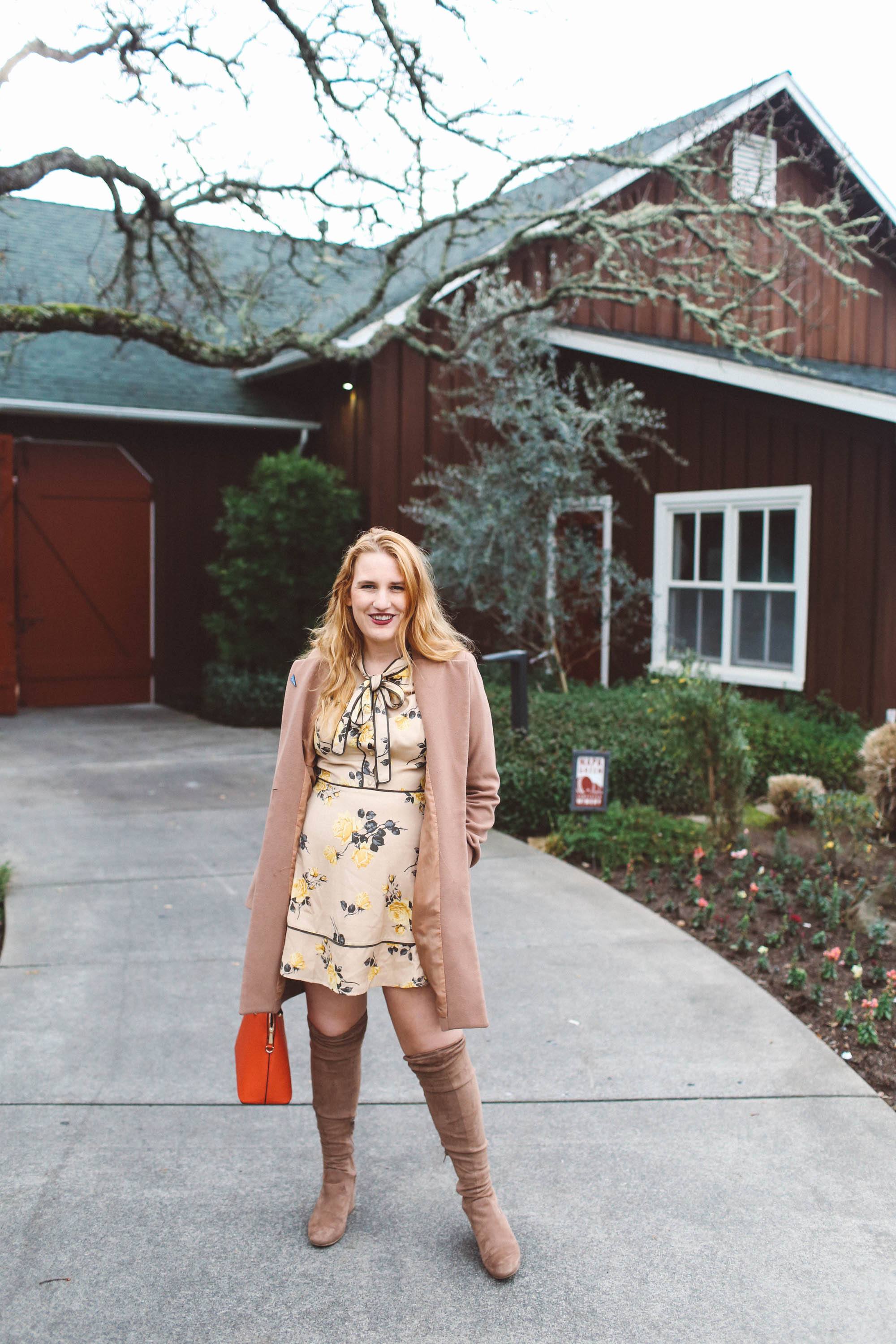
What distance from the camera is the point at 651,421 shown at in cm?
975

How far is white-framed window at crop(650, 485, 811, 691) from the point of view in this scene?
9.02 metres

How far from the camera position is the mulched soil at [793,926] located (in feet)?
13.5

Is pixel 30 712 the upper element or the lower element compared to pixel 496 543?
lower

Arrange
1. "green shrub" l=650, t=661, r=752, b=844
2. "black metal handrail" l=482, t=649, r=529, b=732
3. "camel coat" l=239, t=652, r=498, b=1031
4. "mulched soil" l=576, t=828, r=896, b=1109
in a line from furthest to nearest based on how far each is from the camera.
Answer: "black metal handrail" l=482, t=649, r=529, b=732, "green shrub" l=650, t=661, r=752, b=844, "mulched soil" l=576, t=828, r=896, b=1109, "camel coat" l=239, t=652, r=498, b=1031

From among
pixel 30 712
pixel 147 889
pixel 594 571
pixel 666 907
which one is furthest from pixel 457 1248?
pixel 30 712

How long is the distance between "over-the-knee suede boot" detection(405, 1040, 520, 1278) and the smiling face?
1.00m

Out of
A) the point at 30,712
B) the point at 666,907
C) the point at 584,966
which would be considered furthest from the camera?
the point at 30,712

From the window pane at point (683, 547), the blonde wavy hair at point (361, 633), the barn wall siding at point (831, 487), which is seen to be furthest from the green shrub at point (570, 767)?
the blonde wavy hair at point (361, 633)

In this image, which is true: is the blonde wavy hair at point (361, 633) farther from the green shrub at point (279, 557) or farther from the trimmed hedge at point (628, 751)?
the green shrub at point (279, 557)

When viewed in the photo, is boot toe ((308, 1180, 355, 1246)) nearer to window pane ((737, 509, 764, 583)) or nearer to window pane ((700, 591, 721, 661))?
window pane ((737, 509, 764, 583))

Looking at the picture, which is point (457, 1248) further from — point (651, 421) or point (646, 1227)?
point (651, 421)

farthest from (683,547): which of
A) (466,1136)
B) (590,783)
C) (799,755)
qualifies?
(466,1136)

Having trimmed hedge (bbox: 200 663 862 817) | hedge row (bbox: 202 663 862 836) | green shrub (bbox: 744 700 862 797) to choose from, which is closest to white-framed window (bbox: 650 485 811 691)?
A: hedge row (bbox: 202 663 862 836)

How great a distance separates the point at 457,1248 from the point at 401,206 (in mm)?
7938
